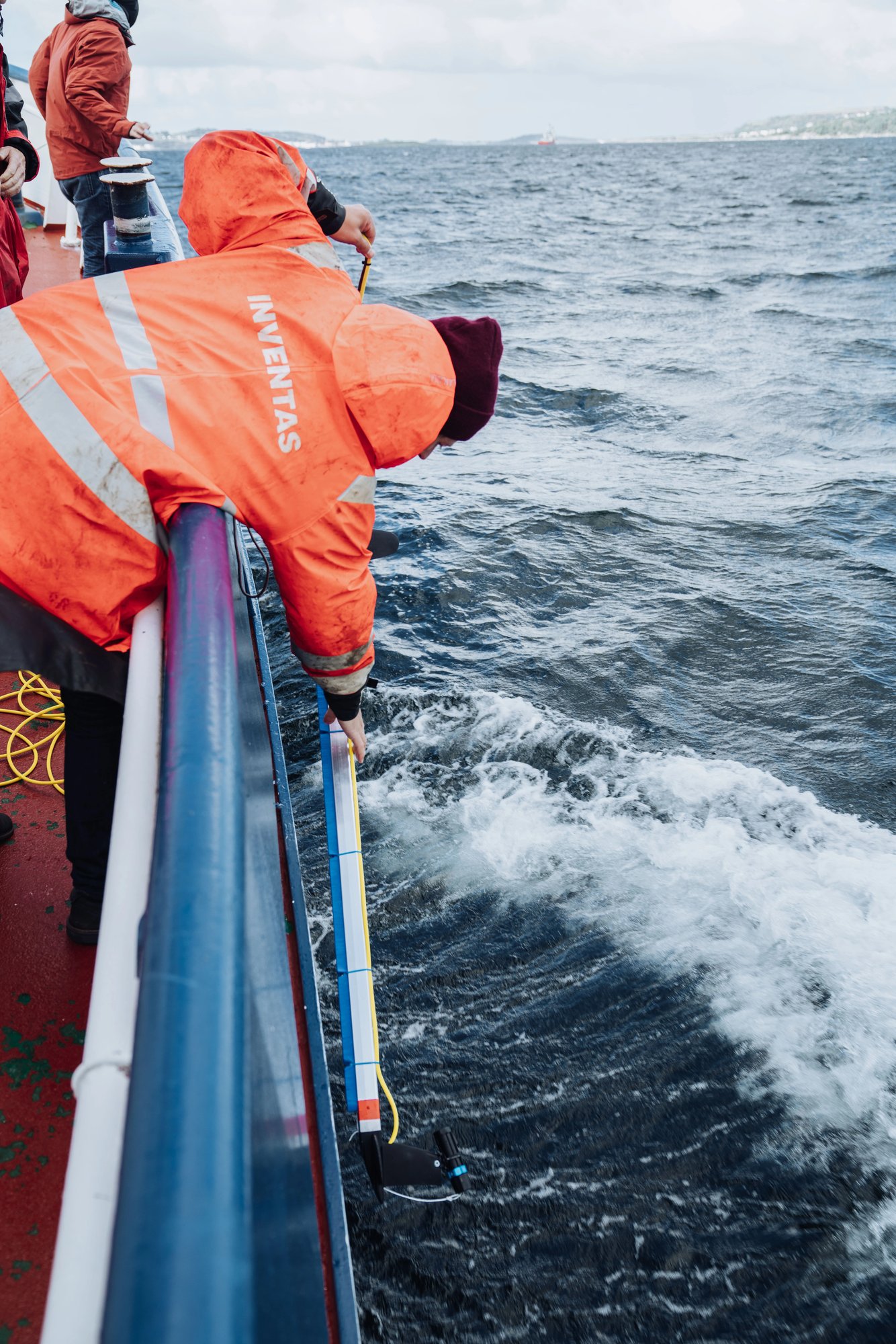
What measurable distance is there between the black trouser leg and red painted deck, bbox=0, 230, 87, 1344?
0.21 metres

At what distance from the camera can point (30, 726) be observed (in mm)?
3100

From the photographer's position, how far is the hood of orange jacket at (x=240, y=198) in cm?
212

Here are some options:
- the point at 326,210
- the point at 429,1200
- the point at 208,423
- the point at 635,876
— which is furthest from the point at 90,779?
the point at 635,876

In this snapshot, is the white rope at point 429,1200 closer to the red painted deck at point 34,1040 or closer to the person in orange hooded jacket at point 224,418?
the red painted deck at point 34,1040

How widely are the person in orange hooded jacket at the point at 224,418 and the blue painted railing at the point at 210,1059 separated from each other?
151 millimetres

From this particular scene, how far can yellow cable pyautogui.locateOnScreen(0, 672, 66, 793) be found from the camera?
283 cm

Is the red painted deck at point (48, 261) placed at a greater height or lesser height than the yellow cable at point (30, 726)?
greater

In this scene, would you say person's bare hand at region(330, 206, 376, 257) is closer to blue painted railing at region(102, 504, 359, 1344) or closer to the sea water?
blue painted railing at region(102, 504, 359, 1344)

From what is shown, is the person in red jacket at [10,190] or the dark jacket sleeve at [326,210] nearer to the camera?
the dark jacket sleeve at [326,210]

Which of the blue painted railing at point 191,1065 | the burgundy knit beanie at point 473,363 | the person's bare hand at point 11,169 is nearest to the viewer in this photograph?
the blue painted railing at point 191,1065

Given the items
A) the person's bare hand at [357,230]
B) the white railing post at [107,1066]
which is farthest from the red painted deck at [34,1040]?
the person's bare hand at [357,230]

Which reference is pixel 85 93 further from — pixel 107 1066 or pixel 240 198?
pixel 107 1066

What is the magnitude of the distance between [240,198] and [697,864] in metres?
3.00

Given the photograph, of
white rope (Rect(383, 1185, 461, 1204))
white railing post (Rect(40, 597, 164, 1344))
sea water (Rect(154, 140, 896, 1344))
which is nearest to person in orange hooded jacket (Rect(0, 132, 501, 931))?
white railing post (Rect(40, 597, 164, 1344))
